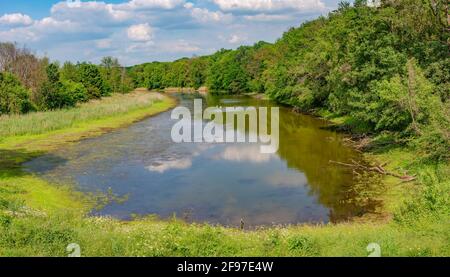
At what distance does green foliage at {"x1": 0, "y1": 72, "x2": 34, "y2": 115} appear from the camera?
5140cm

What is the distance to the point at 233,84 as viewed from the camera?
400 feet

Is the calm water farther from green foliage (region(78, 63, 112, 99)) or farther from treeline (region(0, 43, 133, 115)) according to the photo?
green foliage (region(78, 63, 112, 99))

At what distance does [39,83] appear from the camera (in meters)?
62.5

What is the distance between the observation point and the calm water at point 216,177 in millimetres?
22109

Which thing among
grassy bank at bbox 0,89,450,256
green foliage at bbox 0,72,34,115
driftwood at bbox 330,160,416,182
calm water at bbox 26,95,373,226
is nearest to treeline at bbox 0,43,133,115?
green foliage at bbox 0,72,34,115

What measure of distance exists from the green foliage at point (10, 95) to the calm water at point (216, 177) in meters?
15.1

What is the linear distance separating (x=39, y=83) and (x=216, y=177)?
141ft

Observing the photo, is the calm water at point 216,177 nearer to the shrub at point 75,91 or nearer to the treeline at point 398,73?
the treeline at point 398,73

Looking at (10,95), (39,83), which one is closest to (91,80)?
(39,83)

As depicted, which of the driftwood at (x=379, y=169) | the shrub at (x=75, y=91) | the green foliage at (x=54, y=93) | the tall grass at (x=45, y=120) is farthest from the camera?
the shrub at (x=75, y=91)

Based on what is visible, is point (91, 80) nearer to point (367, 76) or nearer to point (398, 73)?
point (367, 76)

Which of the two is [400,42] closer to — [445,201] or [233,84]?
[445,201]

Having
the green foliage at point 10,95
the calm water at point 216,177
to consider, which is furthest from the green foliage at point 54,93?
the calm water at point 216,177
